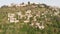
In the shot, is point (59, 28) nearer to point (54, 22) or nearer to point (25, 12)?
point (54, 22)

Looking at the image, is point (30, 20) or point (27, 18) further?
point (27, 18)

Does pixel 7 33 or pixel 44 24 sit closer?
pixel 7 33

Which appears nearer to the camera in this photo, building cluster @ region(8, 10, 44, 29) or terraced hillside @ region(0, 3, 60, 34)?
terraced hillside @ region(0, 3, 60, 34)

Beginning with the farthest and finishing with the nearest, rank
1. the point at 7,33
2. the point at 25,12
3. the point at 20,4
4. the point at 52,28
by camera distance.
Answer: the point at 20,4, the point at 25,12, the point at 52,28, the point at 7,33

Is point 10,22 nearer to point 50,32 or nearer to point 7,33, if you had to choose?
point 7,33

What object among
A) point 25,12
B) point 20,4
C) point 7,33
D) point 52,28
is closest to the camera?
point 7,33

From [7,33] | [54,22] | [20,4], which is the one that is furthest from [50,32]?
[20,4]

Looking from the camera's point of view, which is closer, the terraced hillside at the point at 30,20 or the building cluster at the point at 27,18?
the terraced hillside at the point at 30,20
